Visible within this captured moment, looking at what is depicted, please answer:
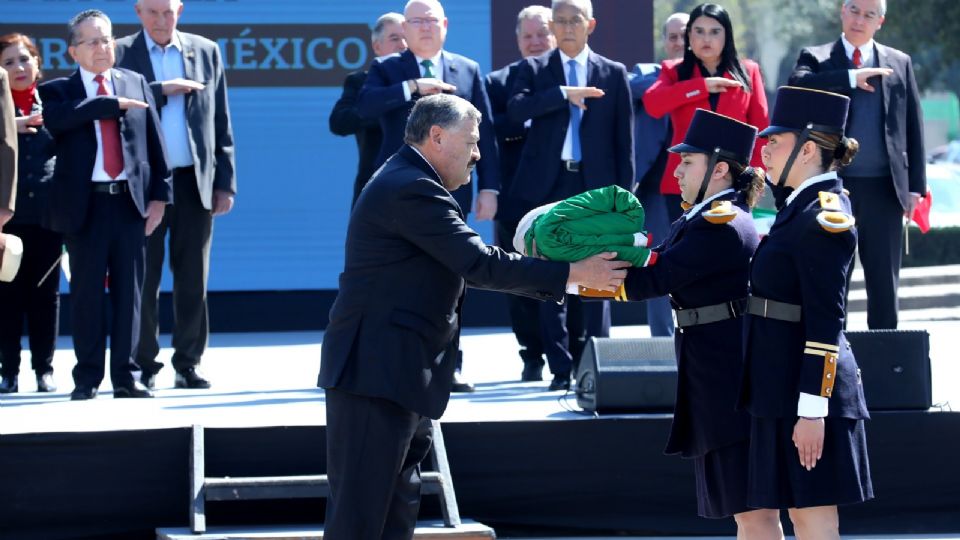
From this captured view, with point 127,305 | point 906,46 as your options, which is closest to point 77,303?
point 127,305

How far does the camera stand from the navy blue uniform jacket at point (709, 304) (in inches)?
194

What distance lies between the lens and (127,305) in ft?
24.7

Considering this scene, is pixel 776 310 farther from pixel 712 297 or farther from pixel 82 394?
pixel 82 394

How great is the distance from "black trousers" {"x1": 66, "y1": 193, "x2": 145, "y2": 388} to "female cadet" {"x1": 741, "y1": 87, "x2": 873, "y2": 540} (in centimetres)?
369

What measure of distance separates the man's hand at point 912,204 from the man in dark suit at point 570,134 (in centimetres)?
138

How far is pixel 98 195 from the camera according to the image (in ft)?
24.6

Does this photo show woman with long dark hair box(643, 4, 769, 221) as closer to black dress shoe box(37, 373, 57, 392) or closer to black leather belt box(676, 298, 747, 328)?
black leather belt box(676, 298, 747, 328)

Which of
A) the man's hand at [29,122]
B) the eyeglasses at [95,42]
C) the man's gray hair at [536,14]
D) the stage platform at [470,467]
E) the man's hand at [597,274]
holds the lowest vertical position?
the stage platform at [470,467]

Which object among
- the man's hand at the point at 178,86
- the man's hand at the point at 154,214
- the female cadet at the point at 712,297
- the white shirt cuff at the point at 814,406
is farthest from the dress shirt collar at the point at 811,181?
the man's hand at the point at 178,86

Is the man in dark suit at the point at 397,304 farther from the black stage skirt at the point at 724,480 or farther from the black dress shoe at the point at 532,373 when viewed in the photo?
the black dress shoe at the point at 532,373

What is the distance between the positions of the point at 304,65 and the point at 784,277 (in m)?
7.35

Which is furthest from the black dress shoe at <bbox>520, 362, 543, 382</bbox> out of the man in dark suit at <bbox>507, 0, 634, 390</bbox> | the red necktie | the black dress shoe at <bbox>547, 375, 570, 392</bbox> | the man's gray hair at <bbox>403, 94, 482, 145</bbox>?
the man's gray hair at <bbox>403, 94, 482, 145</bbox>

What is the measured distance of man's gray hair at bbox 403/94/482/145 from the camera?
486 centimetres

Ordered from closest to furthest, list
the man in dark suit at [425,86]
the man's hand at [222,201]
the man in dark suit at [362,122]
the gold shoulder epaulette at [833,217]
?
the gold shoulder epaulette at [833,217], the man in dark suit at [425,86], the man in dark suit at [362,122], the man's hand at [222,201]
